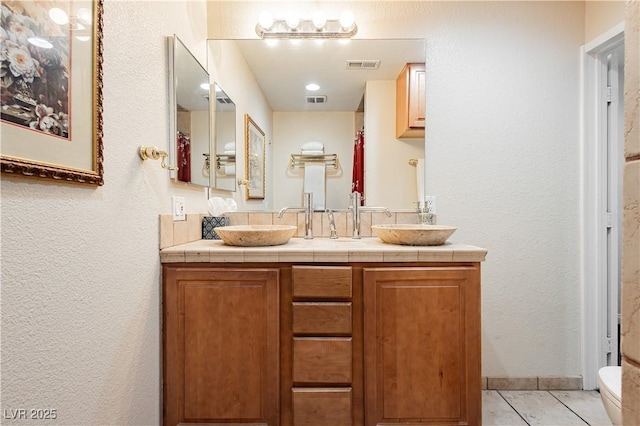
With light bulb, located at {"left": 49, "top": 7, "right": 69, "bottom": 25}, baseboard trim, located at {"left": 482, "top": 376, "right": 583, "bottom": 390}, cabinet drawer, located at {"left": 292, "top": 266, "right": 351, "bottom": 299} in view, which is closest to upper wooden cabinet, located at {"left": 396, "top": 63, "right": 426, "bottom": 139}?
cabinet drawer, located at {"left": 292, "top": 266, "right": 351, "bottom": 299}

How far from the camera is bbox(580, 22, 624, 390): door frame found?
2.03 m

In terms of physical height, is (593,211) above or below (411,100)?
below

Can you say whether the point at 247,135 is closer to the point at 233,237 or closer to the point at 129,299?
the point at 233,237

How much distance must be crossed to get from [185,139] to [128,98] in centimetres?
48

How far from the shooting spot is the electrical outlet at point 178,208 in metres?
1.61

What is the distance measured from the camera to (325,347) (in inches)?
58.1

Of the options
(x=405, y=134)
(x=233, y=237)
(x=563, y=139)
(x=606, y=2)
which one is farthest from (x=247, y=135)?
(x=606, y=2)

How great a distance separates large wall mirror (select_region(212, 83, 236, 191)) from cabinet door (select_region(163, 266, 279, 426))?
75cm

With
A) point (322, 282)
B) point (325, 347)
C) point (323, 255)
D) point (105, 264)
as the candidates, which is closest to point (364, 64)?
point (323, 255)

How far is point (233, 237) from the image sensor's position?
1583mm

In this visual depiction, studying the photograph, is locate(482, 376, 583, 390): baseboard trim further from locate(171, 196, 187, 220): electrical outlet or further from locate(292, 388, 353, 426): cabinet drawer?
locate(171, 196, 187, 220): electrical outlet

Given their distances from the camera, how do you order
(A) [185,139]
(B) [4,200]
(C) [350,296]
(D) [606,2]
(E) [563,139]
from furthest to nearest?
1. (E) [563,139]
2. (D) [606,2]
3. (A) [185,139]
4. (C) [350,296]
5. (B) [4,200]

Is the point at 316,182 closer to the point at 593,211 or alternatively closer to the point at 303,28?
the point at 303,28

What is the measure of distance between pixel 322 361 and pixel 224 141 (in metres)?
1.34
